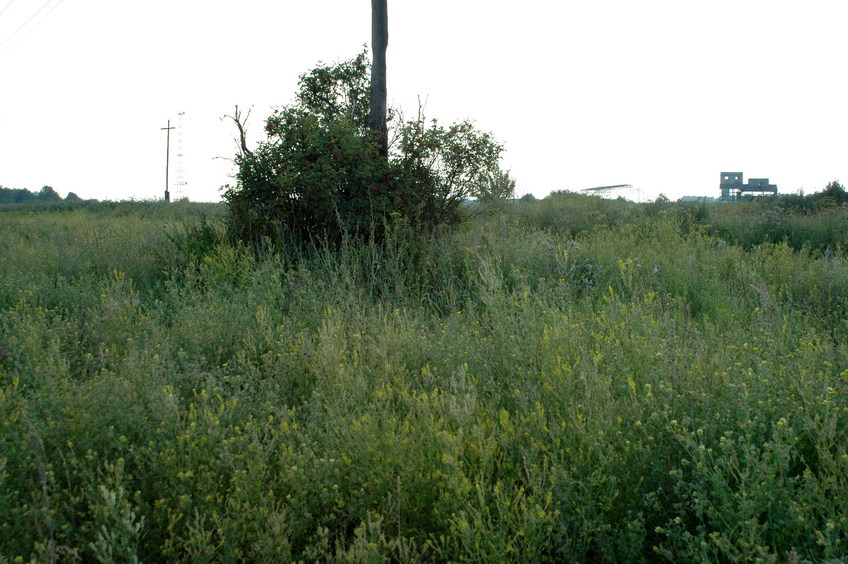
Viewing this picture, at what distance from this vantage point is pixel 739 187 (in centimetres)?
3042

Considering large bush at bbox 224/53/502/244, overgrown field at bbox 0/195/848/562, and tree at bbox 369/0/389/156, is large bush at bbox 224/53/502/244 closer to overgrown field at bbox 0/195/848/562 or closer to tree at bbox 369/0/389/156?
tree at bbox 369/0/389/156

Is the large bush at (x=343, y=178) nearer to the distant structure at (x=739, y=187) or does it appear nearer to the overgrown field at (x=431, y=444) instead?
the overgrown field at (x=431, y=444)

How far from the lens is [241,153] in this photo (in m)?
9.32

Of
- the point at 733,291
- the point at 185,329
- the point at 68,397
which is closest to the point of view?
the point at 68,397

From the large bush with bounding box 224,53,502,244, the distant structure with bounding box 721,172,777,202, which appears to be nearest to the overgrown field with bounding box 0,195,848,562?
the large bush with bounding box 224,53,502,244

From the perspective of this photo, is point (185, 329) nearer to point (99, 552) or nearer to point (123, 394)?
point (123, 394)

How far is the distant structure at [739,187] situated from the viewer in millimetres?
23000

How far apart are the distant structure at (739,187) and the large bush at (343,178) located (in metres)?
15.7

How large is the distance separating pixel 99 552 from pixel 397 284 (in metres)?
4.79

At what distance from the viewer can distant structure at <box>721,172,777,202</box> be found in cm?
2300

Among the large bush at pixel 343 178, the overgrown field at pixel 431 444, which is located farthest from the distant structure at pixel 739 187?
the overgrown field at pixel 431 444

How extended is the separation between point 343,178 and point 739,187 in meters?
28.3

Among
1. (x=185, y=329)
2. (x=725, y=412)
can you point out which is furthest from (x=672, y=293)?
(x=185, y=329)

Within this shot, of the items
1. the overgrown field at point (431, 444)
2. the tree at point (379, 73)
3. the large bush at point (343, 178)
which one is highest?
the tree at point (379, 73)
